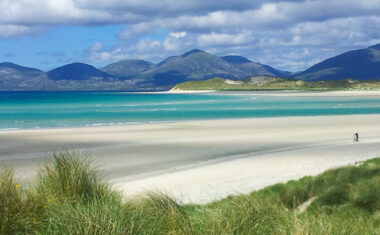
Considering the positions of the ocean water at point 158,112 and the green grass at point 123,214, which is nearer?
the green grass at point 123,214

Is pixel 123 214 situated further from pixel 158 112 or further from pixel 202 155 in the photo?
pixel 158 112

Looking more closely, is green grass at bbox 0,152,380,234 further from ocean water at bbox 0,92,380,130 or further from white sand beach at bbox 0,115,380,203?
ocean water at bbox 0,92,380,130

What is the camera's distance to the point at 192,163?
17.7m

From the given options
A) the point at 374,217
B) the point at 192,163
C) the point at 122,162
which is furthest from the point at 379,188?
the point at 122,162

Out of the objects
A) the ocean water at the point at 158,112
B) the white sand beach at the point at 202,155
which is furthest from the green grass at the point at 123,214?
the ocean water at the point at 158,112

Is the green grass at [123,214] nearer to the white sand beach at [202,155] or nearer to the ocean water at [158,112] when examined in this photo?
the white sand beach at [202,155]

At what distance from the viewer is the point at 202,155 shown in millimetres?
19656

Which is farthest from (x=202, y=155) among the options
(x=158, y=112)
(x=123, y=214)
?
(x=158, y=112)

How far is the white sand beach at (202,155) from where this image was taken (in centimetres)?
1342

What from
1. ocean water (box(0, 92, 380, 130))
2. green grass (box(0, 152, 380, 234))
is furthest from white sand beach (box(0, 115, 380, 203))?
ocean water (box(0, 92, 380, 130))

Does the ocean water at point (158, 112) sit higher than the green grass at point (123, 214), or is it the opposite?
the green grass at point (123, 214)

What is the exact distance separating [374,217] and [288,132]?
70.0 feet

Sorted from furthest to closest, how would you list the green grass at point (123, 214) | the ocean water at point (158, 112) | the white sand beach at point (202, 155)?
the ocean water at point (158, 112) < the white sand beach at point (202, 155) < the green grass at point (123, 214)

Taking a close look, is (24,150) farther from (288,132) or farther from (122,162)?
(288,132)
